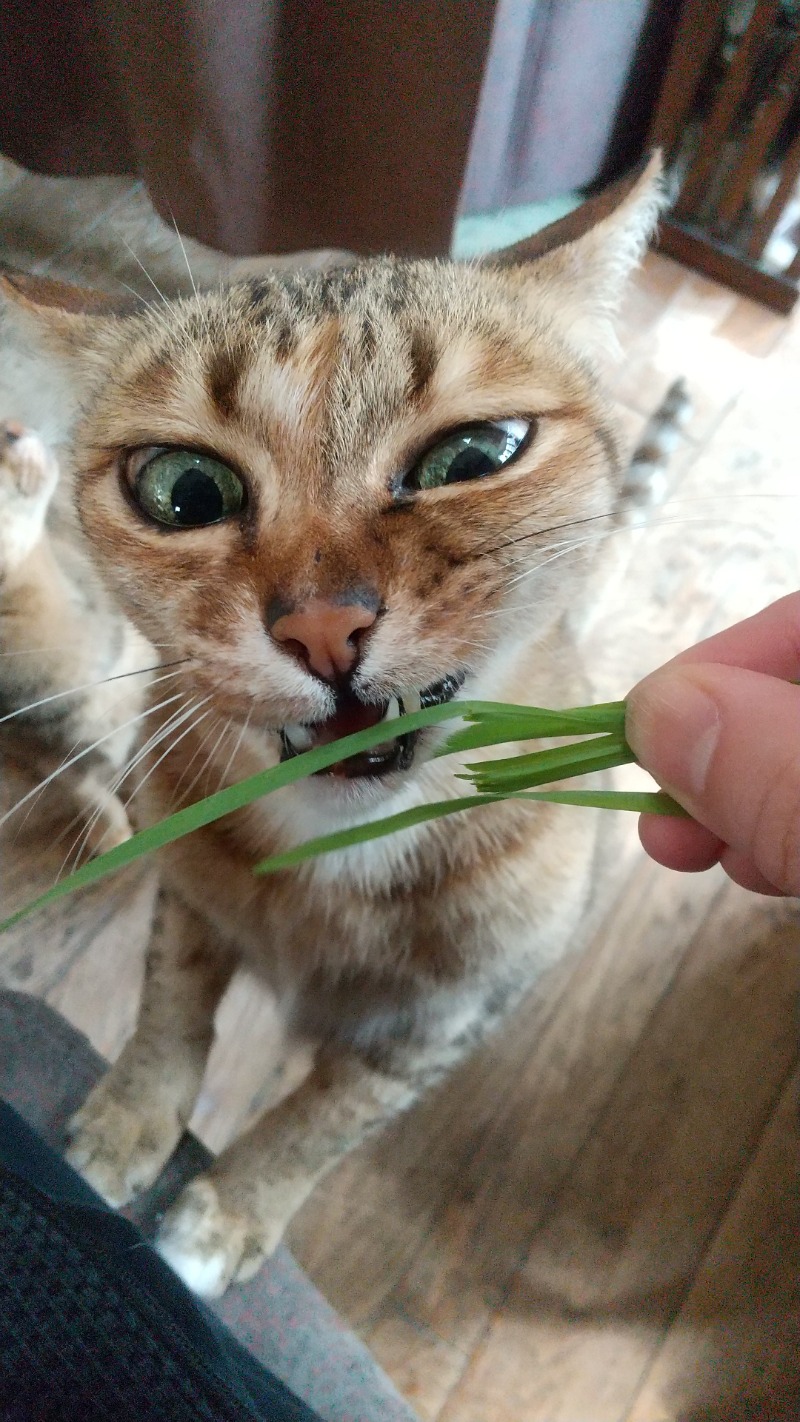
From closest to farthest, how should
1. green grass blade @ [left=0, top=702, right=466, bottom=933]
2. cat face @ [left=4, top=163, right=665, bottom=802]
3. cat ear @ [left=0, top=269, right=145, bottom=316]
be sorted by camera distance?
green grass blade @ [left=0, top=702, right=466, bottom=933]
cat face @ [left=4, top=163, right=665, bottom=802]
cat ear @ [left=0, top=269, right=145, bottom=316]

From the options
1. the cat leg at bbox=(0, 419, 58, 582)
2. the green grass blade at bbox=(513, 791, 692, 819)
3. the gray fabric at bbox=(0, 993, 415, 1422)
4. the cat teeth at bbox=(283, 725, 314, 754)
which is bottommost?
the gray fabric at bbox=(0, 993, 415, 1422)

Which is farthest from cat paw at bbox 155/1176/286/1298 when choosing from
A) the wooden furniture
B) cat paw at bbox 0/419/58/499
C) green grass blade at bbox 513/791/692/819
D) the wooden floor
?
the wooden furniture

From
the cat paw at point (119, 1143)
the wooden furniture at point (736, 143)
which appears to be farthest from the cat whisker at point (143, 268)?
the wooden furniture at point (736, 143)

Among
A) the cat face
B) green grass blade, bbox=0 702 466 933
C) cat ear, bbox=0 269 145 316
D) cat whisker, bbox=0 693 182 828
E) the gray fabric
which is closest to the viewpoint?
green grass blade, bbox=0 702 466 933

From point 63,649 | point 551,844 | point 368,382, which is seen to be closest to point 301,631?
point 368,382

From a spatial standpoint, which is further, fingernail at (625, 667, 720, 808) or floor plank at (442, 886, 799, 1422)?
floor plank at (442, 886, 799, 1422)

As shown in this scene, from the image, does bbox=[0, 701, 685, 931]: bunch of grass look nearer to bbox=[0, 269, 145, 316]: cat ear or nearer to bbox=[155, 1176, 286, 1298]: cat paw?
bbox=[0, 269, 145, 316]: cat ear

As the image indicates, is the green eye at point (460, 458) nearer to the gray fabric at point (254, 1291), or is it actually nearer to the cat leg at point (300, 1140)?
the cat leg at point (300, 1140)
